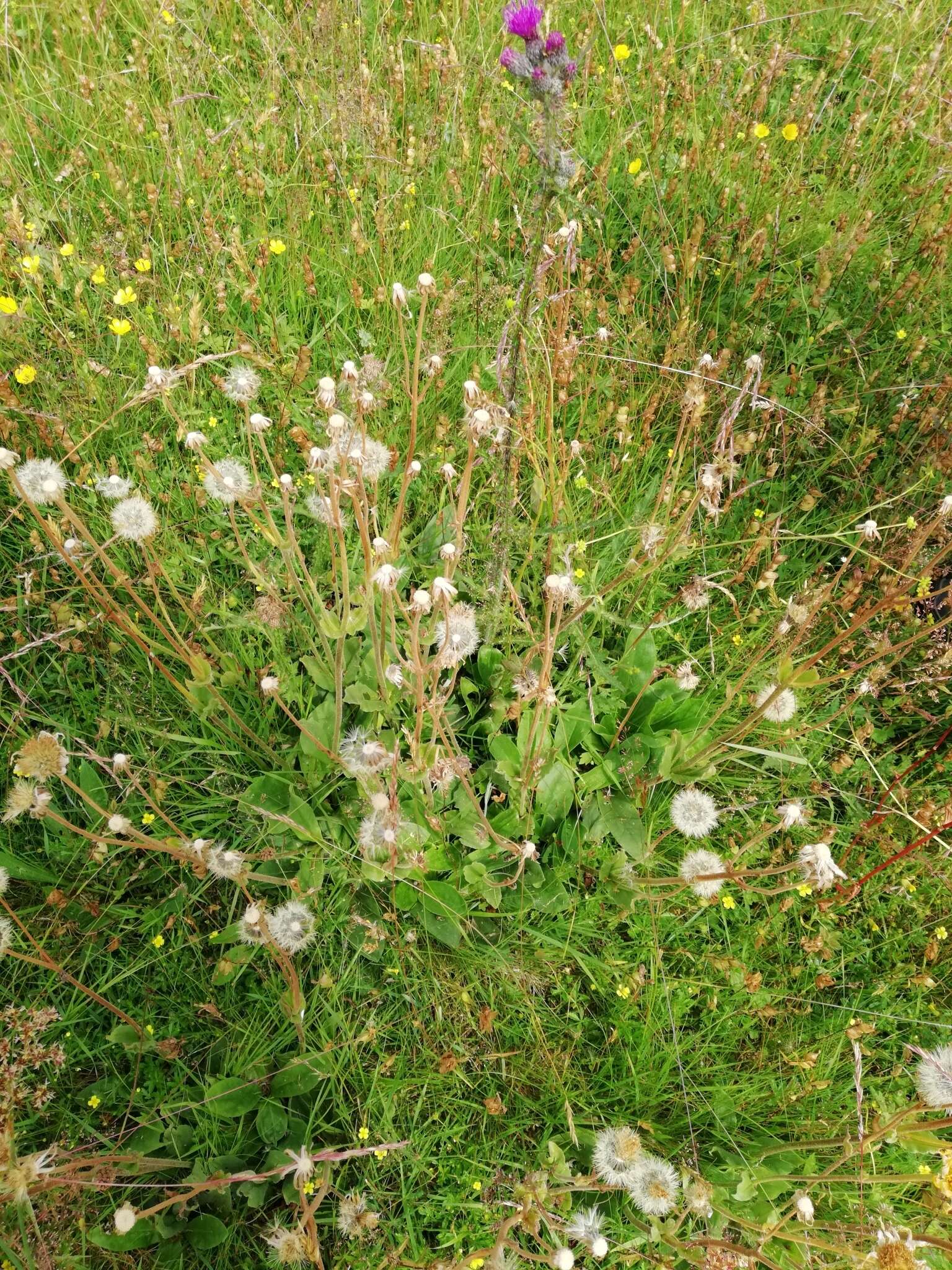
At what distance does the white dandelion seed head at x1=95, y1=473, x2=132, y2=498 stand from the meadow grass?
0.13 meters

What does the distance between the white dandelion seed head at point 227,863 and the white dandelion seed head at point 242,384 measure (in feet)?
3.28

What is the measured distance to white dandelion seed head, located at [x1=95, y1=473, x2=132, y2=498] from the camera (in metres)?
1.91

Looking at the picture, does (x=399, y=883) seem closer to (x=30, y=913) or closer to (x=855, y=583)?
(x=30, y=913)

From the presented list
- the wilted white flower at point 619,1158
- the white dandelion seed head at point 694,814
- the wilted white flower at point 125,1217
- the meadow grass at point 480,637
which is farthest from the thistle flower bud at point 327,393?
the wilted white flower at point 619,1158

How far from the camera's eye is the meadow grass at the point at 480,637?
1.49 metres

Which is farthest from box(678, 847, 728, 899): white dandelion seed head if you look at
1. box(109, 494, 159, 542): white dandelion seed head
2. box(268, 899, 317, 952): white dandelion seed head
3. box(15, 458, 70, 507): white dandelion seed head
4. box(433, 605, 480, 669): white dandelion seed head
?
box(15, 458, 70, 507): white dandelion seed head

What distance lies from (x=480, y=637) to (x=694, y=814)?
2.02 feet

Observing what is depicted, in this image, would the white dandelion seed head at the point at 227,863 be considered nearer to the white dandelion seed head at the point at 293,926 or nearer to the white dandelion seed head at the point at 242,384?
the white dandelion seed head at the point at 293,926

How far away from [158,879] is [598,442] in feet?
5.25

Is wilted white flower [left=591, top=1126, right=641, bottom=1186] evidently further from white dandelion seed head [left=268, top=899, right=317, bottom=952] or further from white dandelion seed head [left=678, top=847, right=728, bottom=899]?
white dandelion seed head [left=268, top=899, right=317, bottom=952]

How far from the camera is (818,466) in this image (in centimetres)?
238

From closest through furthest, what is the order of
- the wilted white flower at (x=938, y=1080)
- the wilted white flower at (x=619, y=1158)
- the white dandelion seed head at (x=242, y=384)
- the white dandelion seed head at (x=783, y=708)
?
1. the wilted white flower at (x=938, y=1080)
2. the wilted white flower at (x=619, y=1158)
3. the white dandelion seed head at (x=783, y=708)
4. the white dandelion seed head at (x=242, y=384)

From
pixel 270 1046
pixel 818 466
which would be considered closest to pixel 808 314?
pixel 818 466

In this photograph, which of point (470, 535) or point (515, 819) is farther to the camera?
point (470, 535)
